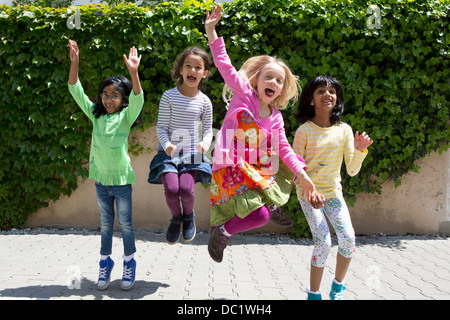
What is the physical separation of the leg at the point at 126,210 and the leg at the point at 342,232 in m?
1.69

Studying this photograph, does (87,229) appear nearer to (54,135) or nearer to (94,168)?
(54,135)

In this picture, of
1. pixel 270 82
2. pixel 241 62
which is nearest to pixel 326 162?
pixel 270 82

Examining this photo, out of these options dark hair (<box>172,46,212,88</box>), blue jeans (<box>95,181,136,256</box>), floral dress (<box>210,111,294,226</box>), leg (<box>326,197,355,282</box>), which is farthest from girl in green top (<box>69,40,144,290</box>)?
leg (<box>326,197,355,282</box>)

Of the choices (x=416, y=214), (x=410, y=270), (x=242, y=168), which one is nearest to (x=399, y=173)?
(x=416, y=214)

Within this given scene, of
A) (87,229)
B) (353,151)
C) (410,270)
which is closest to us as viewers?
(353,151)

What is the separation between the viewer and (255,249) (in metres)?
5.27

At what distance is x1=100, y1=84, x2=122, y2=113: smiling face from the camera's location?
350 cm

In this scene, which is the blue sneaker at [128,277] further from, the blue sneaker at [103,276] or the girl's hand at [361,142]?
the girl's hand at [361,142]

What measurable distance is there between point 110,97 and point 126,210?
99 cm

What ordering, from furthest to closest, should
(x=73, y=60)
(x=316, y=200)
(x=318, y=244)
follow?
(x=73, y=60), (x=318, y=244), (x=316, y=200)

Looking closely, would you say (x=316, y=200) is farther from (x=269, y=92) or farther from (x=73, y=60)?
(x=73, y=60)

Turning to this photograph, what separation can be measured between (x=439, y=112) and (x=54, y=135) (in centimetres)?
534

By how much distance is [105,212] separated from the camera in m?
3.59

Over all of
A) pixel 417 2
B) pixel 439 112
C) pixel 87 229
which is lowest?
pixel 87 229
